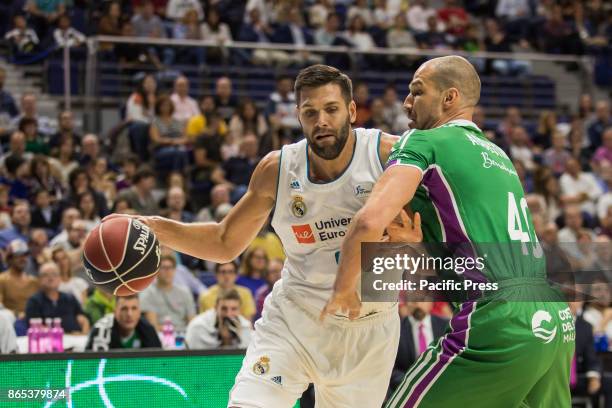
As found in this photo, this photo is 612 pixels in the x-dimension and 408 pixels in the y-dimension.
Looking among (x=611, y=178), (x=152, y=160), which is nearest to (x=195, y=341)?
(x=152, y=160)

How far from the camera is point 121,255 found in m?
5.35

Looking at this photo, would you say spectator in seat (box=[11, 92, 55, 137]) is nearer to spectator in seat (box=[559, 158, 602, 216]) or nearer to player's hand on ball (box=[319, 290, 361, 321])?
spectator in seat (box=[559, 158, 602, 216])

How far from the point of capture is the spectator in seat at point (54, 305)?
33.0ft

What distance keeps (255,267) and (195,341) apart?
7.76 feet

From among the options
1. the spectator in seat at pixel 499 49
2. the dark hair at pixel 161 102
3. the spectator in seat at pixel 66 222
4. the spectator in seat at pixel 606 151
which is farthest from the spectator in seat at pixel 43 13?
the spectator in seat at pixel 606 151

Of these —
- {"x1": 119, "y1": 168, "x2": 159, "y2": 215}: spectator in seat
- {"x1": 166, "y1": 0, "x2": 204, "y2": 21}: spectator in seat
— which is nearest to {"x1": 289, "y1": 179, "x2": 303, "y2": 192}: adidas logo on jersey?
{"x1": 119, "y1": 168, "x2": 159, "y2": 215}: spectator in seat

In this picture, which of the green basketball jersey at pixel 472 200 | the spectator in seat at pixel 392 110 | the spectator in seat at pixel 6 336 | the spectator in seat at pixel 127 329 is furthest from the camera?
the spectator in seat at pixel 392 110

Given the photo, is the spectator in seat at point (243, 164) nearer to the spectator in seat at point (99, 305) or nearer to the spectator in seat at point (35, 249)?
the spectator in seat at point (35, 249)

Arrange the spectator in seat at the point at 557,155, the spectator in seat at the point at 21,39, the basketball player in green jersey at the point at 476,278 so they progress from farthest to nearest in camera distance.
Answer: the spectator in seat at the point at 557,155 → the spectator in seat at the point at 21,39 → the basketball player in green jersey at the point at 476,278

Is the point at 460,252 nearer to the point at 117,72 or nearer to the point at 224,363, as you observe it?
the point at 224,363

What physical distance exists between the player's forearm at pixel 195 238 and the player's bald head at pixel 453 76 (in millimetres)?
1664

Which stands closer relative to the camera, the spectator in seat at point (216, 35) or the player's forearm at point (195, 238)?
the player's forearm at point (195, 238)

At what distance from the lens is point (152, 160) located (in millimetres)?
14109

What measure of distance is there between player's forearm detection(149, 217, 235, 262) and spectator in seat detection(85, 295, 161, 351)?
3477 mm
